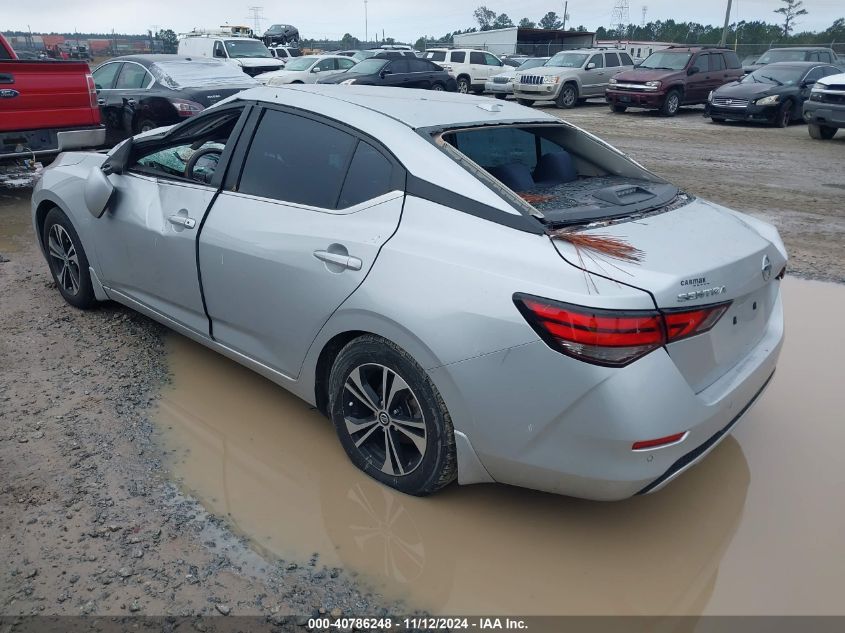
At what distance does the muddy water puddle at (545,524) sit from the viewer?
2682mm

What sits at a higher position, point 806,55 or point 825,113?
point 806,55

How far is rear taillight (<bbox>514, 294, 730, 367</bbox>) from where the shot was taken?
2375 millimetres

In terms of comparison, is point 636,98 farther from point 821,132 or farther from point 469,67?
point 469,67

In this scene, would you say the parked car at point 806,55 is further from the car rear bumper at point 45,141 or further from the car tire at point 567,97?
the car rear bumper at point 45,141

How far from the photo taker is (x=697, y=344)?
2557 mm

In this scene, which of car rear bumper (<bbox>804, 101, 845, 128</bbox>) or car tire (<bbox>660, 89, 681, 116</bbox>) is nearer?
car rear bumper (<bbox>804, 101, 845, 128</bbox>)

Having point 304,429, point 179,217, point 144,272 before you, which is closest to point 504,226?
point 304,429

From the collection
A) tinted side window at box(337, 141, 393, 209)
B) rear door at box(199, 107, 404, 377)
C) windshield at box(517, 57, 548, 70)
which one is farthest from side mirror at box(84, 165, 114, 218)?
windshield at box(517, 57, 548, 70)

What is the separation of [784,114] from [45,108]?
1577cm

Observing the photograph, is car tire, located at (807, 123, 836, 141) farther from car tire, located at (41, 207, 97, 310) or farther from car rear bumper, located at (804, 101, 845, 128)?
car tire, located at (41, 207, 97, 310)

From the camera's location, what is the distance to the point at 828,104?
1383cm

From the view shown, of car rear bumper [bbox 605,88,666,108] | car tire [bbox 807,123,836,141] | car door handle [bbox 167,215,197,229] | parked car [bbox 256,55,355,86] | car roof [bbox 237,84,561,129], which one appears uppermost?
car roof [bbox 237,84,561,129]

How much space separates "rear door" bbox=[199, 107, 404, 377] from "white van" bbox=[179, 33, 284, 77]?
1755 cm

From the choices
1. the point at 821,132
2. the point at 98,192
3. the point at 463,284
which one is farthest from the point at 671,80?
the point at 463,284
